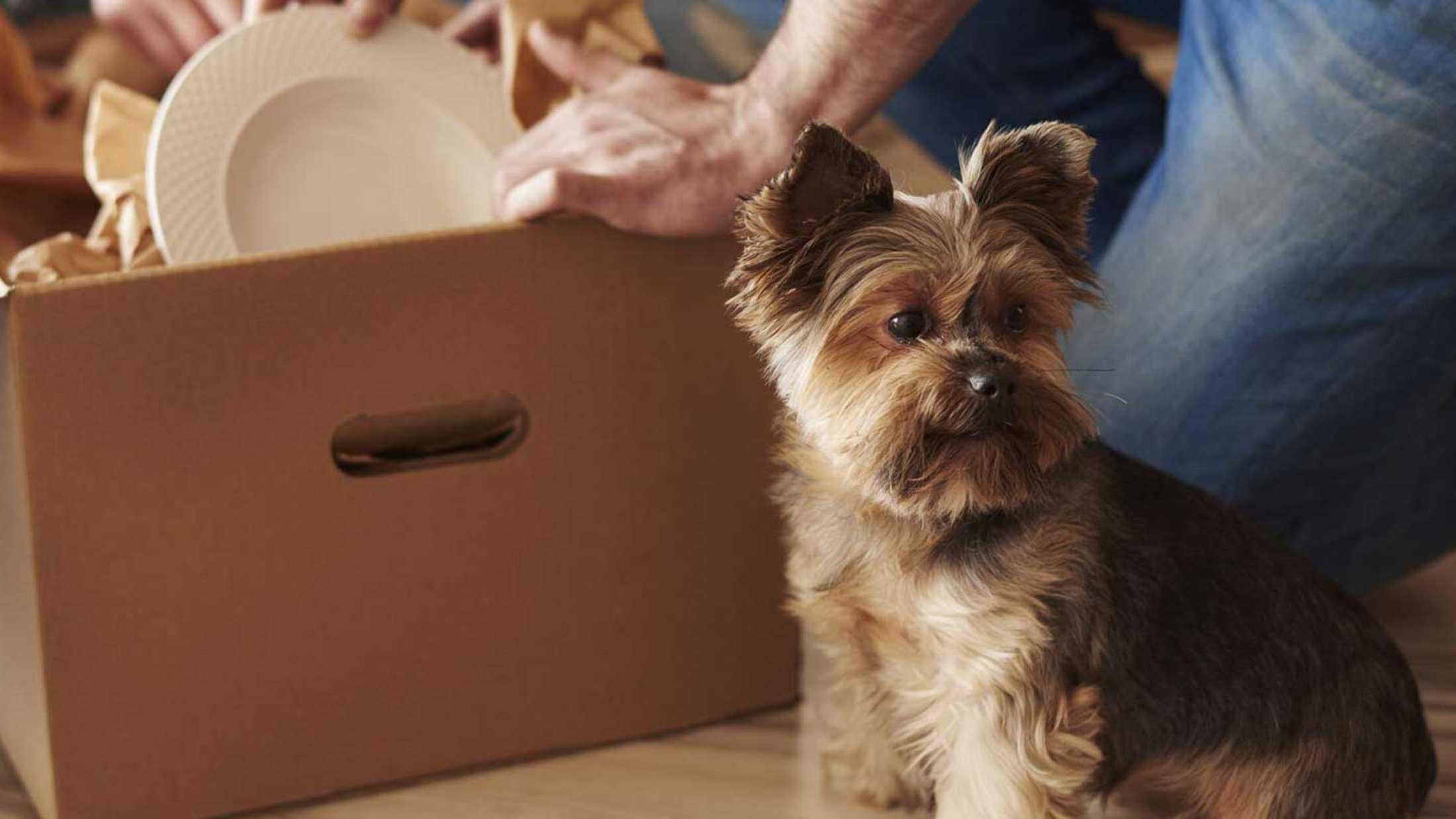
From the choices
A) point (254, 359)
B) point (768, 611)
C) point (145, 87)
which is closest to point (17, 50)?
point (145, 87)

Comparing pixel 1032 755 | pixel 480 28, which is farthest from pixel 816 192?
pixel 480 28

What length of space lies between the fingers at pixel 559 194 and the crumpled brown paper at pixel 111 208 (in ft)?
1.31

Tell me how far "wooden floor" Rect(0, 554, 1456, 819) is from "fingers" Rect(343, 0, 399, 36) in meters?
0.80

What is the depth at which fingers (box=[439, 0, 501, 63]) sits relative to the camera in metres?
1.83

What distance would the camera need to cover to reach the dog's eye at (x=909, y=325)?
1115 mm

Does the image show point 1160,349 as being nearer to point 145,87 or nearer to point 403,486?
point 403,486

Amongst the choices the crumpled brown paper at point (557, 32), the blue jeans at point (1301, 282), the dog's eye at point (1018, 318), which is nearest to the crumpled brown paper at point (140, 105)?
the crumpled brown paper at point (557, 32)

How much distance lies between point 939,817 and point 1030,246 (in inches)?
18.7

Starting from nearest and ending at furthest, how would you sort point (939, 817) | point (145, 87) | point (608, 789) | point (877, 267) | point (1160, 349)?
point (877, 267) < point (939, 817) < point (608, 789) < point (1160, 349) < point (145, 87)

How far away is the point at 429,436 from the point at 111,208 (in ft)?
1.38

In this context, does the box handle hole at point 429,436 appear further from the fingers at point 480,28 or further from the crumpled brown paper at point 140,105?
the fingers at point 480,28

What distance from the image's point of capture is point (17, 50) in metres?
1.77

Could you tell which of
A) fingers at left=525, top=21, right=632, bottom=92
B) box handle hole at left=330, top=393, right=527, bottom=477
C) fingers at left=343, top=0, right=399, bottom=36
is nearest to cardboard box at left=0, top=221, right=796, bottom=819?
box handle hole at left=330, top=393, right=527, bottom=477

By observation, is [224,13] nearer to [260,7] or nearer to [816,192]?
[260,7]
